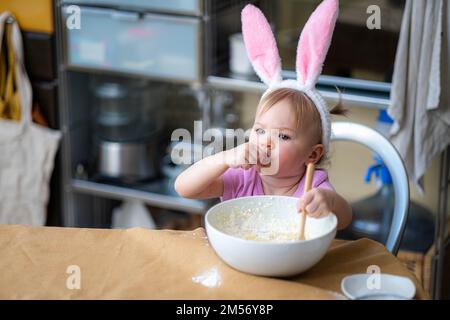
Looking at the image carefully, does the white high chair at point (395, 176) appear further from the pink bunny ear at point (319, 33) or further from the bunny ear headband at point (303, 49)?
the pink bunny ear at point (319, 33)

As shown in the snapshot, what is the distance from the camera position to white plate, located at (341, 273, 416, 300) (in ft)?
3.65

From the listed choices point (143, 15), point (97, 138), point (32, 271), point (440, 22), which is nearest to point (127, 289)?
point (32, 271)

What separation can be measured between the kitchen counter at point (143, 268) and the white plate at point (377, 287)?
0.02 meters

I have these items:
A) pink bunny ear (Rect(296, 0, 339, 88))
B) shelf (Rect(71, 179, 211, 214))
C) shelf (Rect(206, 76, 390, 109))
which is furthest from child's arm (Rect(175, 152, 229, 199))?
shelf (Rect(71, 179, 211, 214))

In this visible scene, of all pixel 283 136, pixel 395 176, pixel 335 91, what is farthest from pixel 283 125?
pixel 335 91

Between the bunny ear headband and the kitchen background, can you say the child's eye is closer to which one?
the bunny ear headband

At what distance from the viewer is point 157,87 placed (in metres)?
2.79

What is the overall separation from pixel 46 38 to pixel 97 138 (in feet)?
1.29

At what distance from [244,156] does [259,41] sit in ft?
0.72

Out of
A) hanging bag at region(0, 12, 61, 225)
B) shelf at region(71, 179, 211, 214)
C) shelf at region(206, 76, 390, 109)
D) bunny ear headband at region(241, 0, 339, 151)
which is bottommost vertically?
shelf at region(71, 179, 211, 214)

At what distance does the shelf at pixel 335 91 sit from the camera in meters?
2.18

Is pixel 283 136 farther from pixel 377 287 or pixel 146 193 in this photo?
pixel 146 193

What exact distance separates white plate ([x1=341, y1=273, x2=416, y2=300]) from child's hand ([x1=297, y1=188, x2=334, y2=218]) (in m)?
0.11

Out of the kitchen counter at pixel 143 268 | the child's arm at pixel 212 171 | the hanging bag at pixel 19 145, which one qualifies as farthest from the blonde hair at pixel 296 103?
the hanging bag at pixel 19 145
